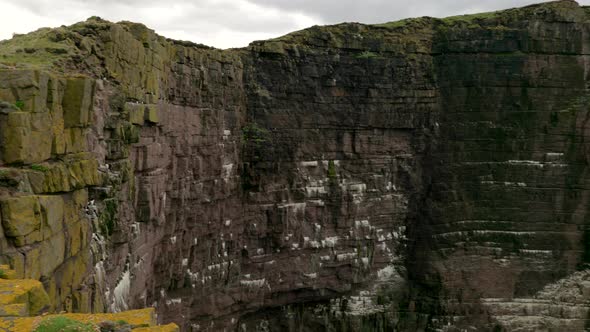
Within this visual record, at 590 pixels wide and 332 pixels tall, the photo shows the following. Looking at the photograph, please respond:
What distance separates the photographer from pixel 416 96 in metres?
25.5

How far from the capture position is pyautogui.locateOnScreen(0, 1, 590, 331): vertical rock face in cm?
1983

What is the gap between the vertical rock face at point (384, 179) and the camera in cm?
1983

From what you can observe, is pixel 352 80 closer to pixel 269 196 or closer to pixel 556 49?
pixel 269 196

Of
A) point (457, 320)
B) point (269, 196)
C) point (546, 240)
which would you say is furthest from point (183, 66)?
point (546, 240)

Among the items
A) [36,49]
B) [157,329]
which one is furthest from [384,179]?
[157,329]

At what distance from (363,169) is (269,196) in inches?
196

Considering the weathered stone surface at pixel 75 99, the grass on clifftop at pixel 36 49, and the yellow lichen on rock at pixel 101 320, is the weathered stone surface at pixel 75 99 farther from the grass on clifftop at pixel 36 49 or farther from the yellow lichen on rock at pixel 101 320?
the yellow lichen on rock at pixel 101 320

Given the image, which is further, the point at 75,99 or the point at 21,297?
the point at 75,99

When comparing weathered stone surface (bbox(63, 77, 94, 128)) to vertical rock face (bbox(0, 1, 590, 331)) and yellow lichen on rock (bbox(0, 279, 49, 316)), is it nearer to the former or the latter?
yellow lichen on rock (bbox(0, 279, 49, 316))

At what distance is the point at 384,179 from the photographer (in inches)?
995

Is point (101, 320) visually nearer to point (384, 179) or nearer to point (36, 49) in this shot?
point (36, 49)

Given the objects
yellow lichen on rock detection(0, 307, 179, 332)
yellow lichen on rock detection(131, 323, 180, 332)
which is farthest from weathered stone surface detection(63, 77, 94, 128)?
yellow lichen on rock detection(131, 323, 180, 332)

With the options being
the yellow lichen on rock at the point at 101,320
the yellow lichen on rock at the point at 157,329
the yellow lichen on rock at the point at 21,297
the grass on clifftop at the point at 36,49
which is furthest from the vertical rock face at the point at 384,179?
the yellow lichen on rock at the point at 157,329

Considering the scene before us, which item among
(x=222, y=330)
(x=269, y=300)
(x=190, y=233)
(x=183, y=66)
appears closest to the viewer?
(x=183, y=66)
